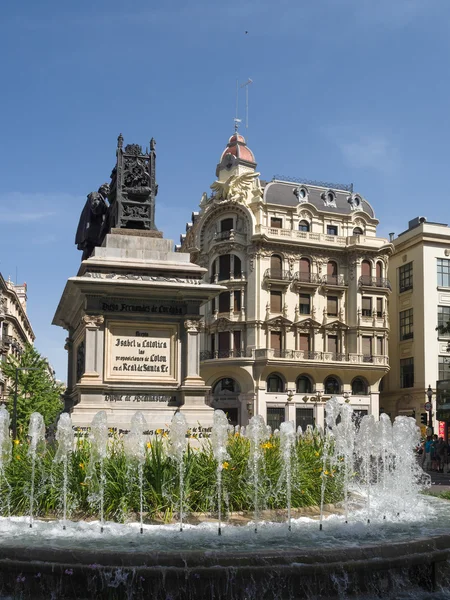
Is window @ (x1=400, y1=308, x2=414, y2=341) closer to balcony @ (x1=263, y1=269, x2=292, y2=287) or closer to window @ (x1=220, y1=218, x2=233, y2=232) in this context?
balcony @ (x1=263, y1=269, x2=292, y2=287)

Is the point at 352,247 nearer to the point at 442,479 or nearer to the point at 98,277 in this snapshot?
the point at 442,479

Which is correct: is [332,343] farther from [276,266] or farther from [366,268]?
[276,266]

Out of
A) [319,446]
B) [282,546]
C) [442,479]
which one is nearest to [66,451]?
[282,546]

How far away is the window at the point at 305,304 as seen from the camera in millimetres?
61156

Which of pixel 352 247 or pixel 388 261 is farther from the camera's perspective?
pixel 388 261

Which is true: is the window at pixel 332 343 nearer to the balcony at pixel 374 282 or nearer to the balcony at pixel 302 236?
the balcony at pixel 374 282

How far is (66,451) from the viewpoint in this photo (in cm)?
1223

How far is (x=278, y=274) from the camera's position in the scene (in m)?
60.0

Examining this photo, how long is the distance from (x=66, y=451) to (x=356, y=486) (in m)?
7.03

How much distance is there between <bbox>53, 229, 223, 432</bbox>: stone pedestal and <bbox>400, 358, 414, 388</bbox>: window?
48444mm

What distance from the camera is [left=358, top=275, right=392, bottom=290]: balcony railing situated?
61.8 meters

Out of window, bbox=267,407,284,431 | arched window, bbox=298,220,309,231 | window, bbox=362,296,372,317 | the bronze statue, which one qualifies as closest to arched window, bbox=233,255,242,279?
arched window, bbox=298,220,309,231

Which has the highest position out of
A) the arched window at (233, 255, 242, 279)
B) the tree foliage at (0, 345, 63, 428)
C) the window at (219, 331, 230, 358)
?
the arched window at (233, 255, 242, 279)

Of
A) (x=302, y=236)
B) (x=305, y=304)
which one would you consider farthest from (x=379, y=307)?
(x=302, y=236)
